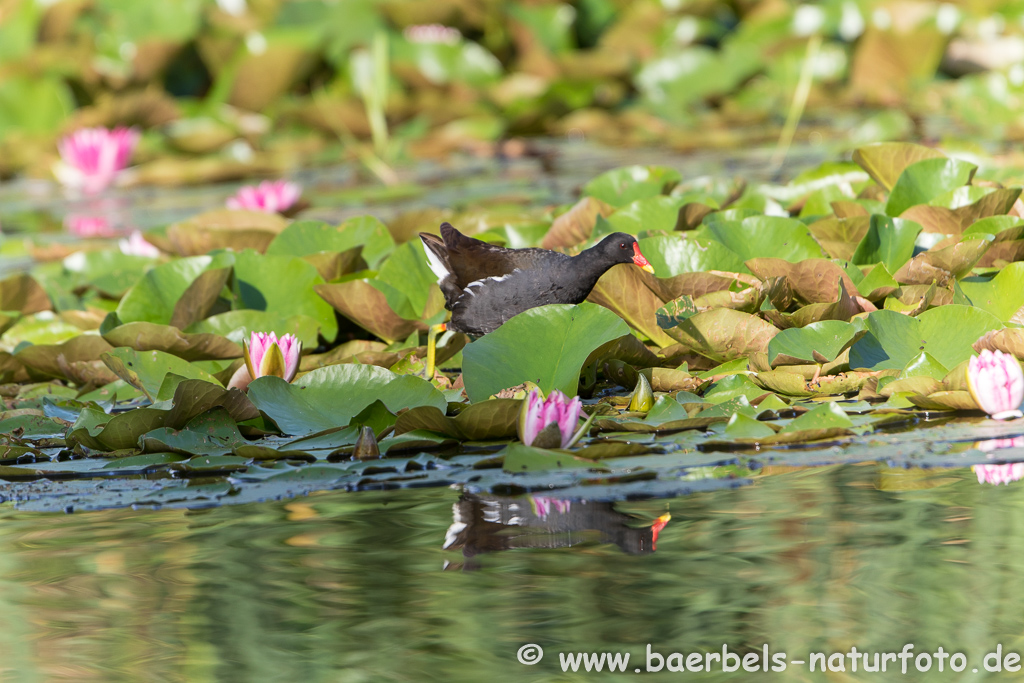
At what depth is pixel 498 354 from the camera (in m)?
2.77

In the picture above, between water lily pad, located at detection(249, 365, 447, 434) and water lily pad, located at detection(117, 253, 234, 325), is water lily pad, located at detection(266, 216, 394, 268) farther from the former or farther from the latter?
water lily pad, located at detection(249, 365, 447, 434)

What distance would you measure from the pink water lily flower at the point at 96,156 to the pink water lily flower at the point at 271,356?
482 centimetres

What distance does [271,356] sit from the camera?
2.90m

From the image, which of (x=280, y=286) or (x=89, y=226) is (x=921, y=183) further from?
(x=89, y=226)

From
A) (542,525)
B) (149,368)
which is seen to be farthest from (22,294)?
(542,525)

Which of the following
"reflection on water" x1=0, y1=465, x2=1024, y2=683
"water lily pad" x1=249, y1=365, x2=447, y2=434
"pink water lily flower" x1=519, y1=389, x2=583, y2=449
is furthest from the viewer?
"water lily pad" x1=249, y1=365, x2=447, y2=434

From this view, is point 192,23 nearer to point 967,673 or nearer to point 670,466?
point 670,466

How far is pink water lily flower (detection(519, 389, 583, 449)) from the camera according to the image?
2.37m

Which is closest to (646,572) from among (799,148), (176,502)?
(176,502)

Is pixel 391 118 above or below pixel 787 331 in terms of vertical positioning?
above

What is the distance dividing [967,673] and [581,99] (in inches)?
300

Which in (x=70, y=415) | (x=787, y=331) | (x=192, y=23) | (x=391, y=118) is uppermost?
(x=192, y=23)

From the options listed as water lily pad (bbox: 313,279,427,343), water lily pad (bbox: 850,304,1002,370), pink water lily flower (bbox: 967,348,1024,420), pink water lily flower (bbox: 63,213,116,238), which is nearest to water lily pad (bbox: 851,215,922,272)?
water lily pad (bbox: 850,304,1002,370)

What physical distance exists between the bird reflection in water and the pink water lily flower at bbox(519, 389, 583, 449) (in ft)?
0.72
